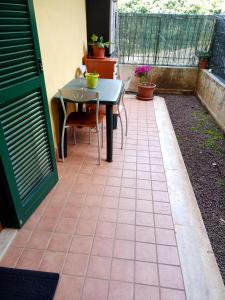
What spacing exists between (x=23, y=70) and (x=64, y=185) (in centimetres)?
118

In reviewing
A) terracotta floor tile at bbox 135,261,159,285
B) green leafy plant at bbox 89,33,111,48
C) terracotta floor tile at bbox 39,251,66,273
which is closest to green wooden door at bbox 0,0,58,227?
terracotta floor tile at bbox 39,251,66,273

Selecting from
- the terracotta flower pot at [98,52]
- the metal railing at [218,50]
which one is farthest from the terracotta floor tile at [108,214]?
the metal railing at [218,50]

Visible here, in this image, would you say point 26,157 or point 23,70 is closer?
point 23,70

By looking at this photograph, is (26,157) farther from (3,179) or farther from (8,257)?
(8,257)

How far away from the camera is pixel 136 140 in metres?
3.20

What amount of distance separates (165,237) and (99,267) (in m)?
0.57

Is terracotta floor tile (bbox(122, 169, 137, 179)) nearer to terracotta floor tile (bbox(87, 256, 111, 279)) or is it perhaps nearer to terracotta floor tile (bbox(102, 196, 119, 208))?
terracotta floor tile (bbox(102, 196, 119, 208))

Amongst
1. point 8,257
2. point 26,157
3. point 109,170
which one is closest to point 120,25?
point 109,170

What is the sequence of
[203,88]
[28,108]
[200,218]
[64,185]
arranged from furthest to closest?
[203,88] → [64,185] → [200,218] → [28,108]

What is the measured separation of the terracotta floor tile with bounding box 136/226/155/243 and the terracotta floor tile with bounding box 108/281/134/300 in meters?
0.37

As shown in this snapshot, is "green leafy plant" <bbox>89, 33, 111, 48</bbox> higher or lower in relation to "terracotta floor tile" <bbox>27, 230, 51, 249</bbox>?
higher

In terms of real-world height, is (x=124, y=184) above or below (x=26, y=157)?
below

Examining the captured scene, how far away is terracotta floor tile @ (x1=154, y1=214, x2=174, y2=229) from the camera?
187 cm

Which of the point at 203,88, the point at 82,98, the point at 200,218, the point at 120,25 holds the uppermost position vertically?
the point at 120,25
